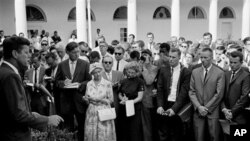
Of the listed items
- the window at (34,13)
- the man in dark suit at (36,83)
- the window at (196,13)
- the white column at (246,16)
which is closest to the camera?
the man in dark suit at (36,83)

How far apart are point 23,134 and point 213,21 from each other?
1948 centimetres

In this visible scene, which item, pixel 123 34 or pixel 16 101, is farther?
pixel 123 34

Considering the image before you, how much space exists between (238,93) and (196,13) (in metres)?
20.3

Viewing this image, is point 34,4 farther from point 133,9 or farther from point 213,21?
point 213,21

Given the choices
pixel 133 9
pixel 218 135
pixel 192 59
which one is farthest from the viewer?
pixel 133 9

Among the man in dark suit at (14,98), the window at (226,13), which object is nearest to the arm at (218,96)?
the man in dark suit at (14,98)

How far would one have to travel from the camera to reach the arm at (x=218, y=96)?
528 cm

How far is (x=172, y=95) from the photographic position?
19.2 feet

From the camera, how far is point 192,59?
725cm

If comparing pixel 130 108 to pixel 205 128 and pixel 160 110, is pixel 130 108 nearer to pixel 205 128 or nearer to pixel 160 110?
pixel 160 110

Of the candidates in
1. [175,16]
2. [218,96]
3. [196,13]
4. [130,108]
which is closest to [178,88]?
[218,96]

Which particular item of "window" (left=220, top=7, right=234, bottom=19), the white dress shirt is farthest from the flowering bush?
"window" (left=220, top=7, right=234, bottom=19)

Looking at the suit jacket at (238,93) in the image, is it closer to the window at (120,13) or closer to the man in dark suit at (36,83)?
the man in dark suit at (36,83)

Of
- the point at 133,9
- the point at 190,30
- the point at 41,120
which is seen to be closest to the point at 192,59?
the point at 41,120
